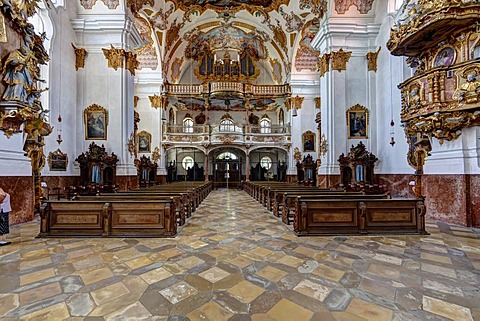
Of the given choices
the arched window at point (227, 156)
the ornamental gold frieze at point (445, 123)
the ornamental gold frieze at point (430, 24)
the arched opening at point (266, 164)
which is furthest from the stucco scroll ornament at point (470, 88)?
the arched window at point (227, 156)

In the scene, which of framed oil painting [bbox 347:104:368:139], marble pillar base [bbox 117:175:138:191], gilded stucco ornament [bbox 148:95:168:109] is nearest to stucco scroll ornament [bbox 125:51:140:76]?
marble pillar base [bbox 117:175:138:191]

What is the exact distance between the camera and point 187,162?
2498cm

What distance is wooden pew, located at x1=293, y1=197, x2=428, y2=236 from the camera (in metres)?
5.30

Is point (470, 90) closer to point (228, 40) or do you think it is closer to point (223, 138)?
point (223, 138)

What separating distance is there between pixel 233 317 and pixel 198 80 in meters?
22.4

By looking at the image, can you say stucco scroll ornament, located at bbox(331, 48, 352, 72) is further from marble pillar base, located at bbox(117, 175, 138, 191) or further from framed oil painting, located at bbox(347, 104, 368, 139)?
marble pillar base, located at bbox(117, 175, 138, 191)

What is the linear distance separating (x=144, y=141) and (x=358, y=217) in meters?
16.7

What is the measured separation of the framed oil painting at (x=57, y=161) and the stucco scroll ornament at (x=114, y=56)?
13.5ft

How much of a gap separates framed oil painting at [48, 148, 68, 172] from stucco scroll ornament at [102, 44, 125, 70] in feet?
13.5

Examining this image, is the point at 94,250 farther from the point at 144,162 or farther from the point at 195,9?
the point at 195,9

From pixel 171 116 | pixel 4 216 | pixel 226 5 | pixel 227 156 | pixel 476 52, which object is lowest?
pixel 4 216

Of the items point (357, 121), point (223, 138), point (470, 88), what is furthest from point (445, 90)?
point (223, 138)

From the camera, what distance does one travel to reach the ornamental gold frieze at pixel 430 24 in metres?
5.43

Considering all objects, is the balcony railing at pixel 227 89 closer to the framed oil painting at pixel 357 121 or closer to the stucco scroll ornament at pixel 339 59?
the stucco scroll ornament at pixel 339 59
